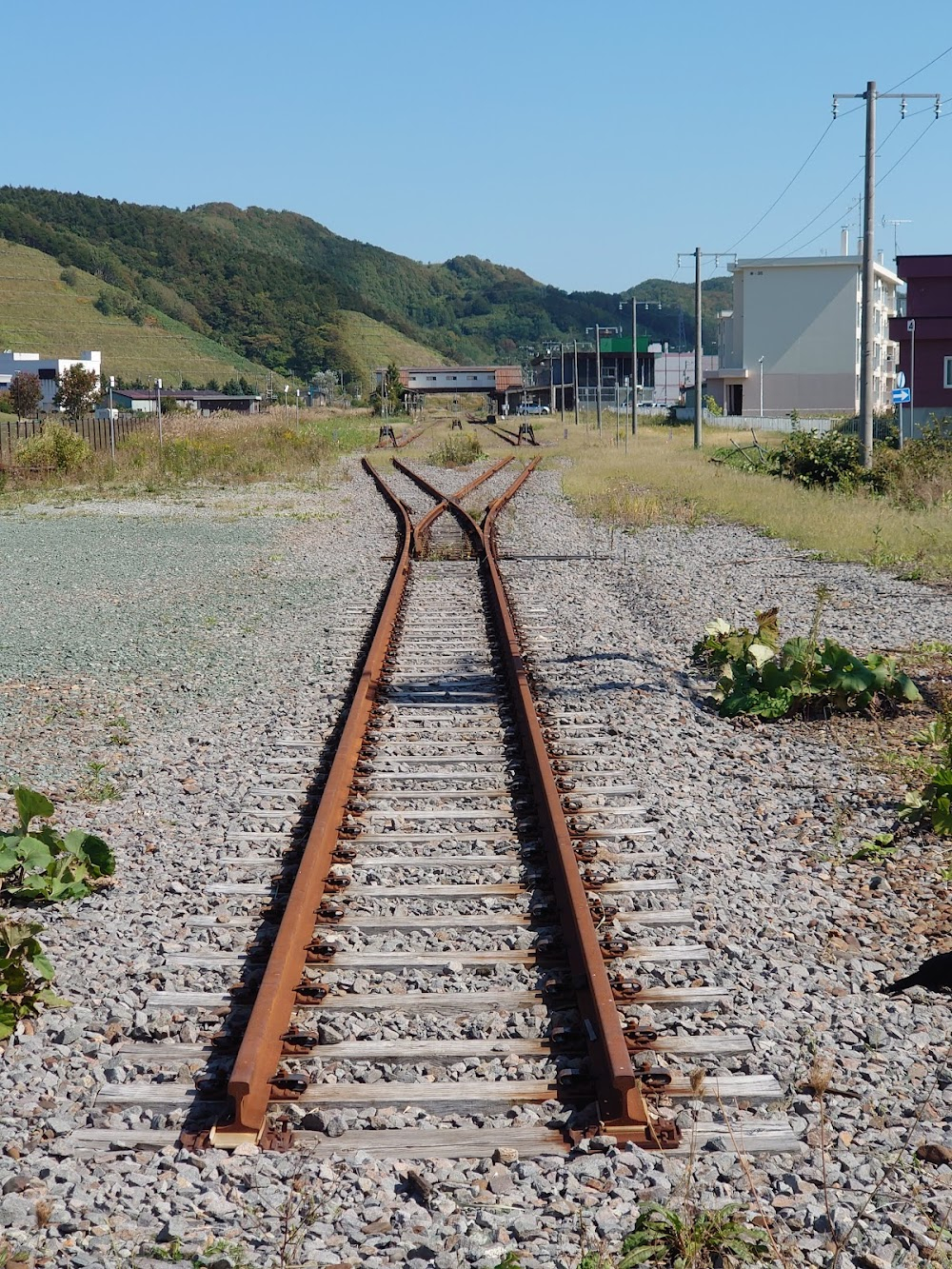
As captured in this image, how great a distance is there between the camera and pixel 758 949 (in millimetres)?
5391

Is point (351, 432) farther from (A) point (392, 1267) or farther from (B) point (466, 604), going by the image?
(A) point (392, 1267)

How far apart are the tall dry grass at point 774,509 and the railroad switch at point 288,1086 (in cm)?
1300

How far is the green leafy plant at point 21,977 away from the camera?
15.7 feet

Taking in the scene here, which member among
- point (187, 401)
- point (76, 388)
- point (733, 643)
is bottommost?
point (733, 643)

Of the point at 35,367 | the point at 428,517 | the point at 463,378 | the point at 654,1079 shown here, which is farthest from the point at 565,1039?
the point at 463,378

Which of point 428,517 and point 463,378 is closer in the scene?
point 428,517

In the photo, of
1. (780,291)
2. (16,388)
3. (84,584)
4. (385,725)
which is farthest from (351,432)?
(385,725)

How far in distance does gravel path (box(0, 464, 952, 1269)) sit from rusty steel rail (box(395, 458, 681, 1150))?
0.16 meters

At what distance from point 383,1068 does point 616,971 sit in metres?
1.03

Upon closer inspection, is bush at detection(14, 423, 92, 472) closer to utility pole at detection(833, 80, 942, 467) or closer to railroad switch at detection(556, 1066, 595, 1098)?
utility pole at detection(833, 80, 942, 467)

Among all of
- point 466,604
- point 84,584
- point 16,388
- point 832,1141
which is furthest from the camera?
point 16,388

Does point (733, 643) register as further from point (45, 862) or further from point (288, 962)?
point (288, 962)

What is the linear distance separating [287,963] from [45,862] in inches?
63.2

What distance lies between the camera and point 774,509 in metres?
23.4
